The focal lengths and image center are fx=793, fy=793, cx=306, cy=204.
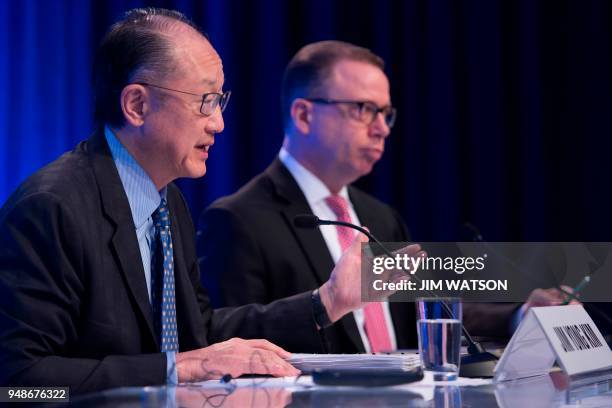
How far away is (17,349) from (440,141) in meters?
2.84

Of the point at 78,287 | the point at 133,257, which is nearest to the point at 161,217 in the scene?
the point at 133,257

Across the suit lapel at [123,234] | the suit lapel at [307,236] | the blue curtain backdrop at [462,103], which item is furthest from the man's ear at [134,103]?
the blue curtain backdrop at [462,103]

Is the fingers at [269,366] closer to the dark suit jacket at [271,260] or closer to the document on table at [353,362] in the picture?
the document on table at [353,362]

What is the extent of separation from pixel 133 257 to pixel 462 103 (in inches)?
103

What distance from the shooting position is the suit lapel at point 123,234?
1680 millimetres

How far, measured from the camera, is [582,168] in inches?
150

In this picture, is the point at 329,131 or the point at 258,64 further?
the point at 258,64

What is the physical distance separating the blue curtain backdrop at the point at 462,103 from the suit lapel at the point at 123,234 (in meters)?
2.03

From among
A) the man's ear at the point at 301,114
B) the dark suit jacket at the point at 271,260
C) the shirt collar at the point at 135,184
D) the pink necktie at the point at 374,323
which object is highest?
the man's ear at the point at 301,114

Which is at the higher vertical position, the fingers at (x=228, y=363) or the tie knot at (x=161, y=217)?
the tie knot at (x=161, y=217)

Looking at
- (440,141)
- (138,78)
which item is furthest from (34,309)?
(440,141)

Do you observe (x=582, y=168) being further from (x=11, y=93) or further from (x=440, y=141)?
(x=11, y=93)

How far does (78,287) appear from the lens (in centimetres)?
159

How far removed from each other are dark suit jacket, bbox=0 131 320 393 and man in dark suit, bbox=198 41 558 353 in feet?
2.34
